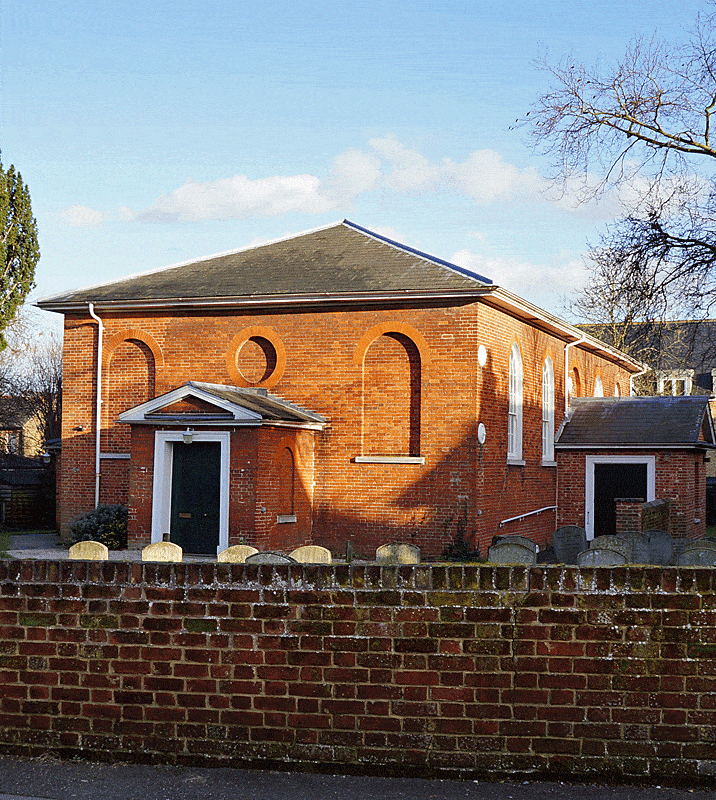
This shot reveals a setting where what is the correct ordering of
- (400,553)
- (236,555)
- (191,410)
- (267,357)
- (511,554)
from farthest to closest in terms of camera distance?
(267,357), (191,410), (511,554), (400,553), (236,555)

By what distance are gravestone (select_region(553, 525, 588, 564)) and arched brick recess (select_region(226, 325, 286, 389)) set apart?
824 cm

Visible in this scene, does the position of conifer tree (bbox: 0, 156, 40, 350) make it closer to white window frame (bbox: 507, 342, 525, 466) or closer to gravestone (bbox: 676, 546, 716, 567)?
white window frame (bbox: 507, 342, 525, 466)

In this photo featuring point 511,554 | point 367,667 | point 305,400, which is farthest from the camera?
point 305,400

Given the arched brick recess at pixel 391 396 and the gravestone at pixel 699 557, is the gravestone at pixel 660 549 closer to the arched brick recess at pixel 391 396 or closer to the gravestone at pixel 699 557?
the gravestone at pixel 699 557

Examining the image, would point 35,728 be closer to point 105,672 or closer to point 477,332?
point 105,672

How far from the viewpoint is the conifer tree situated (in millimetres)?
33625

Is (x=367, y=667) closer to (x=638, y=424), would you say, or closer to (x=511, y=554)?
(x=511, y=554)

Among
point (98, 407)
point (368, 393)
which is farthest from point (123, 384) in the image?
point (368, 393)

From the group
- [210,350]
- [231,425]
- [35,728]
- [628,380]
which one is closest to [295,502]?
[231,425]

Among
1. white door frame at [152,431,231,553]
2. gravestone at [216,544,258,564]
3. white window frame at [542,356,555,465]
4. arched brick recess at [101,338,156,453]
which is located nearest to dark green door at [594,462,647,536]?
white window frame at [542,356,555,465]

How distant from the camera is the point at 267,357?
22.5 metres

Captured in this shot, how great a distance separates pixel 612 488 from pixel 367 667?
68.5 ft

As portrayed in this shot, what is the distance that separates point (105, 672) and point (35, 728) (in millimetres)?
620

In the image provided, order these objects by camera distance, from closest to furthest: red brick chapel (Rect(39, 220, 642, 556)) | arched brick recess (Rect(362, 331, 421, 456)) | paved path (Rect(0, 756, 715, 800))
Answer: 1. paved path (Rect(0, 756, 715, 800))
2. red brick chapel (Rect(39, 220, 642, 556))
3. arched brick recess (Rect(362, 331, 421, 456))
